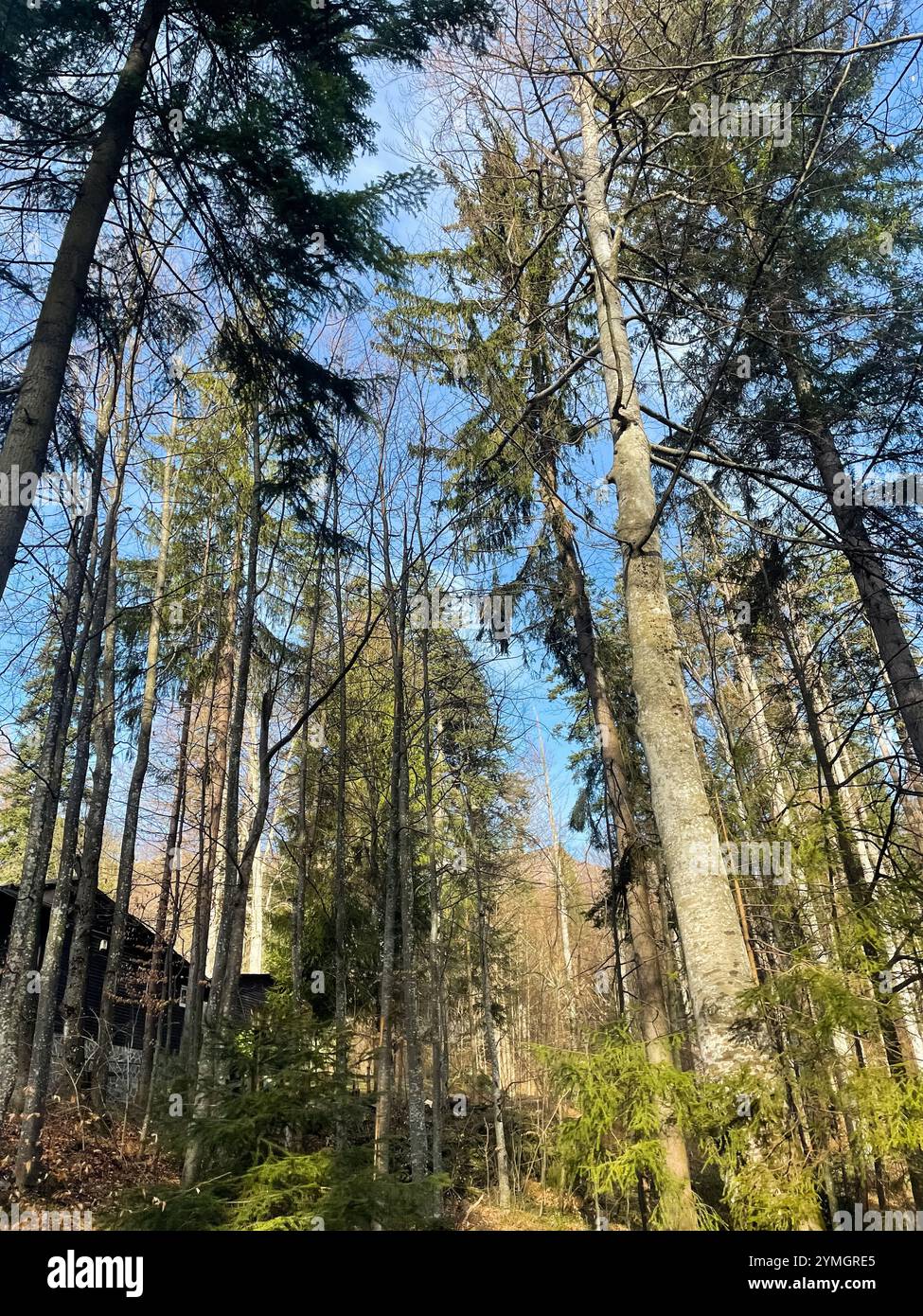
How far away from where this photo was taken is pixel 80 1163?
25.5 ft

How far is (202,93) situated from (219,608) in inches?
411

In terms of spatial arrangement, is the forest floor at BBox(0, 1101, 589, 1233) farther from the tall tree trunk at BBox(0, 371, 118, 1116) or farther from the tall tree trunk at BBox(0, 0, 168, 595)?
the tall tree trunk at BBox(0, 0, 168, 595)

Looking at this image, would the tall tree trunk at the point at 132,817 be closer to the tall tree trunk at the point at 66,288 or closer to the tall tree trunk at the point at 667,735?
the tall tree trunk at the point at 66,288

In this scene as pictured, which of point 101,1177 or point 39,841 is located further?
point 101,1177

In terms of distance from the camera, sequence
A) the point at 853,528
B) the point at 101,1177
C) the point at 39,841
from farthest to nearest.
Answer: the point at 101,1177 → the point at 39,841 → the point at 853,528

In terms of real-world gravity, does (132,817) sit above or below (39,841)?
above

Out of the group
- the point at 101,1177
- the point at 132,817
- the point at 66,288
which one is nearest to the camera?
the point at 66,288

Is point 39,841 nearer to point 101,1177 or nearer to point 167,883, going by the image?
point 101,1177

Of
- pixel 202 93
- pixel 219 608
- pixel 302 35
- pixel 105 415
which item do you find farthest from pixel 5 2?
pixel 219 608

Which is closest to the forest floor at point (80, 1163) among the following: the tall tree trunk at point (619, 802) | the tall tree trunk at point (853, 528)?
the tall tree trunk at point (619, 802)

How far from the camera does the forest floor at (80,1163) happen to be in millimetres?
6418

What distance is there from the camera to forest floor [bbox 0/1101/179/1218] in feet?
21.1

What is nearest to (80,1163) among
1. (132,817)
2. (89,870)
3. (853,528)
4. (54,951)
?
(54,951)
